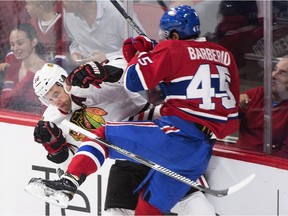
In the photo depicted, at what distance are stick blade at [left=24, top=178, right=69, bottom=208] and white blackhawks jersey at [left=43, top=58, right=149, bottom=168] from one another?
40cm

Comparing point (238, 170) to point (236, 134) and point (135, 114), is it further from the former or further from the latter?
point (135, 114)

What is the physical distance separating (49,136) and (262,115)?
840 millimetres

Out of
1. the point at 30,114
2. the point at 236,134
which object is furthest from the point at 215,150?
the point at 30,114

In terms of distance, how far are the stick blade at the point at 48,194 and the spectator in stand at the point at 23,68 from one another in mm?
820

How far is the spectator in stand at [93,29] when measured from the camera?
14.0ft

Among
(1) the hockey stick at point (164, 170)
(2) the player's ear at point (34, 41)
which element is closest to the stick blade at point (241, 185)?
(1) the hockey stick at point (164, 170)

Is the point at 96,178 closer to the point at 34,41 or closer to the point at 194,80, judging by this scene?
the point at 34,41

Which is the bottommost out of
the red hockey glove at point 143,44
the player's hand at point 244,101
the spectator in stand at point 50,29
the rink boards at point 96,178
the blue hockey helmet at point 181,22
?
the rink boards at point 96,178

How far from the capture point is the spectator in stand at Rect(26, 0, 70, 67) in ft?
14.5

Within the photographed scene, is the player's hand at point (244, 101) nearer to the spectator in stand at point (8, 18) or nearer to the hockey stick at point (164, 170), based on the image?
the hockey stick at point (164, 170)

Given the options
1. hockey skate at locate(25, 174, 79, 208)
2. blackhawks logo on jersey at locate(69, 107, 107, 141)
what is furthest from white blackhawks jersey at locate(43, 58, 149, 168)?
hockey skate at locate(25, 174, 79, 208)

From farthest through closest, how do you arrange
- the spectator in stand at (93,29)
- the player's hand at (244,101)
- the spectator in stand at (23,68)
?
the spectator in stand at (23,68)
the spectator in stand at (93,29)
the player's hand at (244,101)

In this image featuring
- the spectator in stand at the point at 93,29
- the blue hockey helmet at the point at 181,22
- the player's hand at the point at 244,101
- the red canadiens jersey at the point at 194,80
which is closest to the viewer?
the red canadiens jersey at the point at 194,80

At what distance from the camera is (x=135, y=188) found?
4012 millimetres
